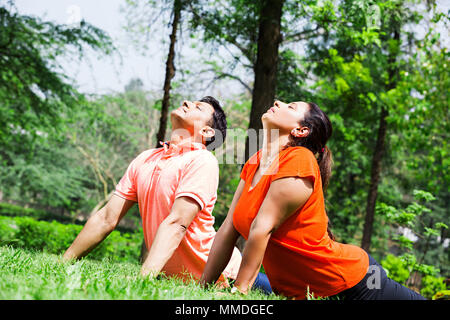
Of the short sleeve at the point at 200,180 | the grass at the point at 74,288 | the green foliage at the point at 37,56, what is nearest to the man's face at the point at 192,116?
the short sleeve at the point at 200,180

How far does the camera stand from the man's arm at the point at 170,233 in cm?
251

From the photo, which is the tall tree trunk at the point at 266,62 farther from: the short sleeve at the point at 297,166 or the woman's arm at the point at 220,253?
the short sleeve at the point at 297,166

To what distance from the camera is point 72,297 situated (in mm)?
1503

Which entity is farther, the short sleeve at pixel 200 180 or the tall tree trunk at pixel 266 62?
the tall tree trunk at pixel 266 62

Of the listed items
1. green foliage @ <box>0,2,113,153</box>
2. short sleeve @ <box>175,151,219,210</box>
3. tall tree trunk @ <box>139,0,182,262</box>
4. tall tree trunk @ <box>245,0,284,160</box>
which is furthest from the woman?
green foliage @ <box>0,2,113,153</box>

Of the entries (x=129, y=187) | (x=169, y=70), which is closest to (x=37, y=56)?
(x=169, y=70)

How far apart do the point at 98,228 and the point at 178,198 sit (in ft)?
2.69

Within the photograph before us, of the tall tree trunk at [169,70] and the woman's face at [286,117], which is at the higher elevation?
the tall tree trunk at [169,70]

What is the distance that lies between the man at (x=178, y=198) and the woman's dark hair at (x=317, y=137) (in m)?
0.65

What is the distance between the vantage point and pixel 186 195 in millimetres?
2648

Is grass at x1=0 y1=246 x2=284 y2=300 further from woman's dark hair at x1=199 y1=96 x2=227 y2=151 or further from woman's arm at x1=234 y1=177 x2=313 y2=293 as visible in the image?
woman's dark hair at x1=199 y1=96 x2=227 y2=151

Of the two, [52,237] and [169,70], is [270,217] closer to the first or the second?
[169,70]

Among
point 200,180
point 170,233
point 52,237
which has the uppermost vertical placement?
point 200,180
